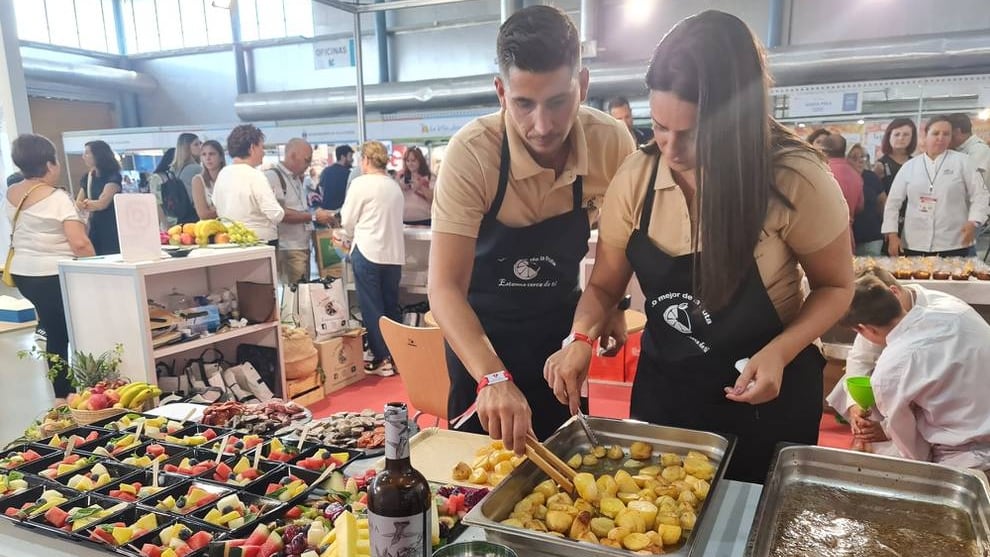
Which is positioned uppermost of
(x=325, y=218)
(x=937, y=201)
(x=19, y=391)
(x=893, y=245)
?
(x=937, y=201)

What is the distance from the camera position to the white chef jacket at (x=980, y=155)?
5094mm

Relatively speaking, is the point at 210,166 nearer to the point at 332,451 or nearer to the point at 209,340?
the point at 209,340

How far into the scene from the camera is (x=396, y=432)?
851 millimetres

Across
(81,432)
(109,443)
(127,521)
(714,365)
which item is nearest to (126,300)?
(81,432)

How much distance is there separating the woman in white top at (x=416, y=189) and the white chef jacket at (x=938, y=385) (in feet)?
14.7

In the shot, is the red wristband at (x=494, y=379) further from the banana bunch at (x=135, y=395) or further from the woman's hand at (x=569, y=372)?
the banana bunch at (x=135, y=395)

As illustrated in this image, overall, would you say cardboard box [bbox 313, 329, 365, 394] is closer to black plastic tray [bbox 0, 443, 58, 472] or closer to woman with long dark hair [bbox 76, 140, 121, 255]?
woman with long dark hair [bbox 76, 140, 121, 255]

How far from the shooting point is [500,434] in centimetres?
129

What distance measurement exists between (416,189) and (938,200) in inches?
167

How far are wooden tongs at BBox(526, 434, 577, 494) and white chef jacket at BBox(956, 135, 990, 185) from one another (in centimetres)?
527

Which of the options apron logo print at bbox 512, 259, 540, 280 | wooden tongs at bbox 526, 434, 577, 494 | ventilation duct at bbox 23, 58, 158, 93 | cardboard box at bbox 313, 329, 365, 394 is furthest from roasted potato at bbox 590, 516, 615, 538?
ventilation duct at bbox 23, 58, 158, 93

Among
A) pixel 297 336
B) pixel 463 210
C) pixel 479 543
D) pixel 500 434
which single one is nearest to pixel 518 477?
pixel 500 434

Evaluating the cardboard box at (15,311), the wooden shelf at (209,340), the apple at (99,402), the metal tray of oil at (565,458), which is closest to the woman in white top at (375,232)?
the wooden shelf at (209,340)

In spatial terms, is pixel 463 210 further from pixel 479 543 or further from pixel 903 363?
pixel 903 363
